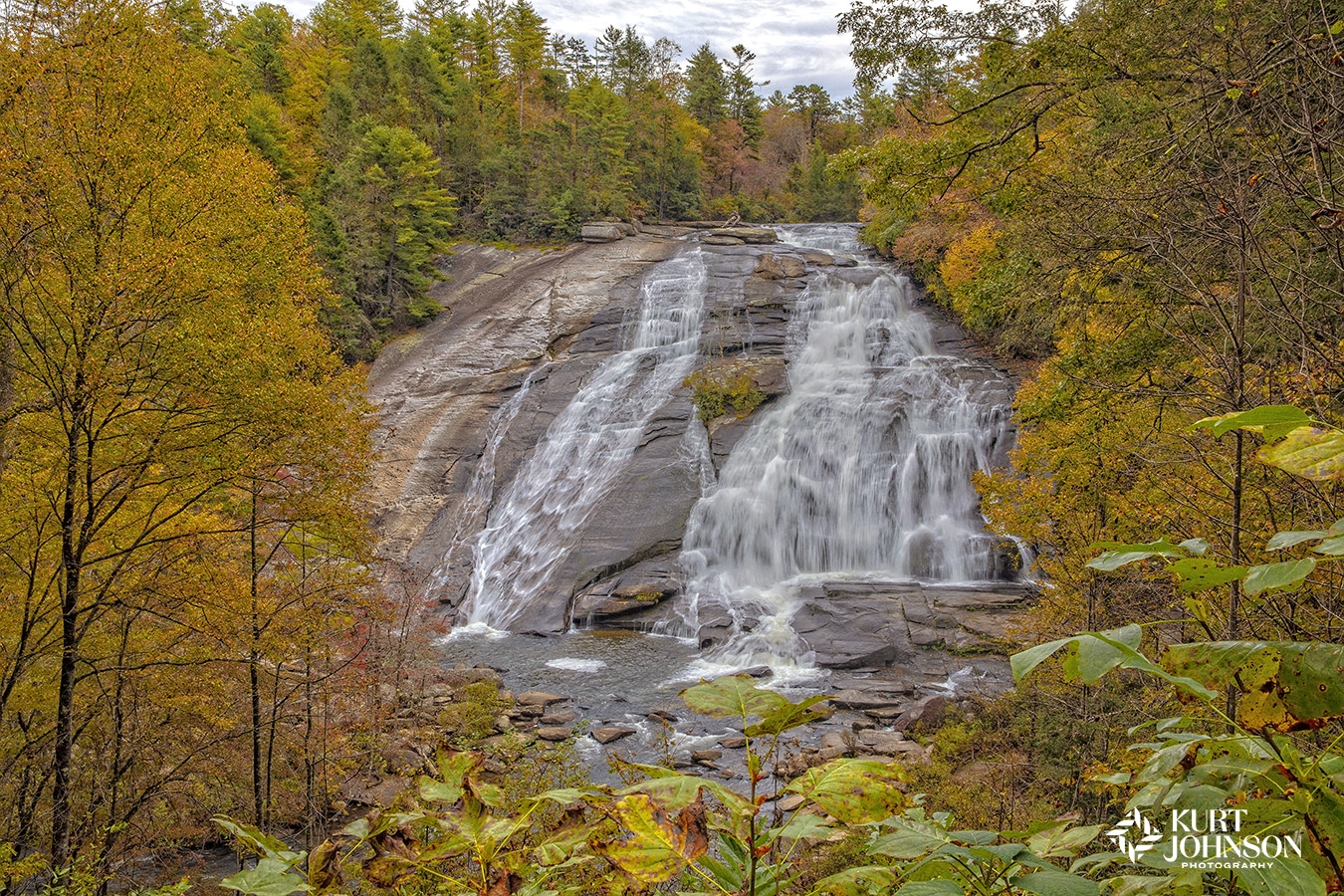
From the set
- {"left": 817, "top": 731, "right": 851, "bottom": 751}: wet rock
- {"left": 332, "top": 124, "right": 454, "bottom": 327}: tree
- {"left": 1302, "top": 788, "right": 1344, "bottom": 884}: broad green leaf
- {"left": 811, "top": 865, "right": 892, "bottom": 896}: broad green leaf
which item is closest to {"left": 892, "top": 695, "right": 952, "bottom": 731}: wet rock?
{"left": 817, "top": 731, "right": 851, "bottom": 751}: wet rock

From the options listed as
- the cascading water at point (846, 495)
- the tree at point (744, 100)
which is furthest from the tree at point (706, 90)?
the cascading water at point (846, 495)

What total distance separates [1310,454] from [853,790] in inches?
32.7

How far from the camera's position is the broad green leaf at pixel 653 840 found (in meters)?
1.26

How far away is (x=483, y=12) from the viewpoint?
194 feet

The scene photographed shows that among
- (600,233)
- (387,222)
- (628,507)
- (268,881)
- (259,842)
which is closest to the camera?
(268,881)

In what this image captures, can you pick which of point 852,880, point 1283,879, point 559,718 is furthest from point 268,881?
point 559,718

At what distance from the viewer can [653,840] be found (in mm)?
1310

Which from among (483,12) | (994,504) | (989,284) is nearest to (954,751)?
(994,504)

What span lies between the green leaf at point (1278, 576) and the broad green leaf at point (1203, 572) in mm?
23

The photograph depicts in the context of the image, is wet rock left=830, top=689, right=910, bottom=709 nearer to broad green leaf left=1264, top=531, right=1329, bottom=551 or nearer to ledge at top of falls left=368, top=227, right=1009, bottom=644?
ledge at top of falls left=368, top=227, right=1009, bottom=644

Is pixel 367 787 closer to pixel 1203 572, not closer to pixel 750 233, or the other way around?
pixel 1203 572

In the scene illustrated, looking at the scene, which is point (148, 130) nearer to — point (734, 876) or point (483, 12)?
point (734, 876)

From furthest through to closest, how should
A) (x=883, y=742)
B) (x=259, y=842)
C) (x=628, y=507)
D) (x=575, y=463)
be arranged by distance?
(x=575, y=463) < (x=628, y=507) < (x=883, y=742) < (x=259, y=842)

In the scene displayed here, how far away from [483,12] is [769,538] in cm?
5389
